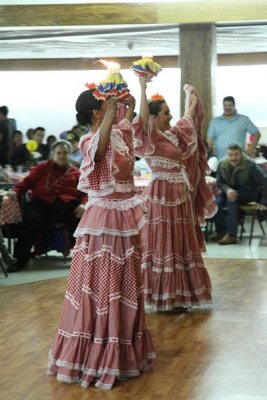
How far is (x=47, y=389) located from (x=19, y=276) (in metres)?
3.13

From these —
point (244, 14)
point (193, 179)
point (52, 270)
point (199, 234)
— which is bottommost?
point (52, 270)

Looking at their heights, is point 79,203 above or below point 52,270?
above

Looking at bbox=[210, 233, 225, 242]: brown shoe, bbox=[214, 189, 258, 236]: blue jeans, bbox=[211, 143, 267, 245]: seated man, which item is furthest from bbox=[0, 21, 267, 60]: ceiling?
bbox=[210, 233, 225, 242]: brown shoe

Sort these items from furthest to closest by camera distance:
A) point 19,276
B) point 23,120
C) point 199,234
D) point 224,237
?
1. point 23,120
2. point 224,237
3. point 19,276
4. point 199,234

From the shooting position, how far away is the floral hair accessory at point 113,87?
12.2 feet

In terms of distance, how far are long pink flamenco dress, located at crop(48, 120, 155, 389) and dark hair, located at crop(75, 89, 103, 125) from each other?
126 millimetres

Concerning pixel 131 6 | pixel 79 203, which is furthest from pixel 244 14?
pixel 79 203

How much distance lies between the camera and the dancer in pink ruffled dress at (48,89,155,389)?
384 centimetres

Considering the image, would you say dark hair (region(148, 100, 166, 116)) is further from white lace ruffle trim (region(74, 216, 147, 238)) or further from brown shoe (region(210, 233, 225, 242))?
brown shoe (region(210, 233, 225, 242))

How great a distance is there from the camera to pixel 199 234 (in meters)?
5.71

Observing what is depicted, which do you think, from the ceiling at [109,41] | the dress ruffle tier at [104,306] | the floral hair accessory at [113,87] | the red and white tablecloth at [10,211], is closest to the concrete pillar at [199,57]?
the ceiling at [109,41]

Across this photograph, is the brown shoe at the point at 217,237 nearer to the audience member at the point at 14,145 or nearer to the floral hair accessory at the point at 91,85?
the audience member at the point at 14,145

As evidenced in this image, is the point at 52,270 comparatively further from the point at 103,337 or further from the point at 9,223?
the point at 103,337

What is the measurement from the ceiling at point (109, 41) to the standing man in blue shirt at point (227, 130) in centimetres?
92
